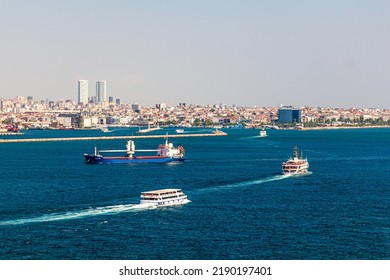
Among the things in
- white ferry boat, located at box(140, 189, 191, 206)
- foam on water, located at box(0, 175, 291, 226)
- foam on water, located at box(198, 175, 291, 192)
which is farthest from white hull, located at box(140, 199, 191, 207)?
foam on water, located at box(198, 175, 291, 192)

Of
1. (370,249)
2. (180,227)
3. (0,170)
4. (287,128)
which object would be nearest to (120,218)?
(180,227)

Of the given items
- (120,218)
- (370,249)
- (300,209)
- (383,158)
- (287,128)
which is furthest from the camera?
(287,128)

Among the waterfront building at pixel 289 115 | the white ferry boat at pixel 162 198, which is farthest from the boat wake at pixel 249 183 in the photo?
the waterfront building at pixel 289 115

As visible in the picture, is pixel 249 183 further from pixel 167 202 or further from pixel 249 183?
pixel 167 202

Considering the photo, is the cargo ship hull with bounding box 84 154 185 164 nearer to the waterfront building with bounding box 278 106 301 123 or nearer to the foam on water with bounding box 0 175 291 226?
the foam on water with bounding box 0 175 291 226

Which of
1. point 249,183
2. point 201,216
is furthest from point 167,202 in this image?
point 249,183

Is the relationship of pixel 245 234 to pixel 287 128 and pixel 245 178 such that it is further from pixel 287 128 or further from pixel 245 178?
pixel 287 128
